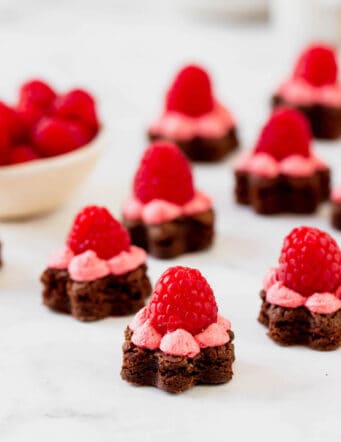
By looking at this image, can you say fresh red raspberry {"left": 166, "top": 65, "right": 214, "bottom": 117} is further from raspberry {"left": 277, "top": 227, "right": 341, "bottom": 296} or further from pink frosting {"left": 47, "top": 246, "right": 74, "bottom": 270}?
raspberry {"left": 277, "top": 227, "right": 341, "bottom": 296}

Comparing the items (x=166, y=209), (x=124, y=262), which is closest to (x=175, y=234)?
(x=166, y=209)

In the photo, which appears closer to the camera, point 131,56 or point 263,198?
point 263,198

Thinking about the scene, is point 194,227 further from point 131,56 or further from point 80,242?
point 131,56

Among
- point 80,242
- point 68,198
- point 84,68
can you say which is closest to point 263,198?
point 68,198

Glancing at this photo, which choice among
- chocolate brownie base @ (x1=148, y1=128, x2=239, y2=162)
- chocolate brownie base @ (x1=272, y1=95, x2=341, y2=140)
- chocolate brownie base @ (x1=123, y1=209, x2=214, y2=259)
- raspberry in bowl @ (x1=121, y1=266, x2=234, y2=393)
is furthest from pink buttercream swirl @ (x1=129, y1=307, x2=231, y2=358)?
chocolate brownie base @ (x1=272, y1=95, x2=341, y2=140)

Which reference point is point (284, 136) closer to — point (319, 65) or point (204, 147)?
point (204, 147)

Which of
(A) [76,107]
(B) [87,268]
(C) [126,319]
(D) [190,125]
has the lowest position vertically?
(C) [126,319]
